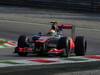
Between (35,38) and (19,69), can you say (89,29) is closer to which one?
(35,38)

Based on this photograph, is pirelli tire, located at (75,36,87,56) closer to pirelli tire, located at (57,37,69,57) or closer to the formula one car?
the formula one car

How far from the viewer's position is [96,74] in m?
8.19

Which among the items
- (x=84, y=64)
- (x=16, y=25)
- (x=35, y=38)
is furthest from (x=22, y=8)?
(x=84, y=64)

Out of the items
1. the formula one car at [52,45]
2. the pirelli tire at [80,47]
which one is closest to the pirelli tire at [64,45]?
the formula one car at [52,45]

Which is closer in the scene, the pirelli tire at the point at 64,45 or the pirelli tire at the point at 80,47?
the pirelli tire at the point at 64,45

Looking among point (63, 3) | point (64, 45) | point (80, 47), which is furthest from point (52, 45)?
point (63, 3)

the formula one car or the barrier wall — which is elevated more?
the barrier wall

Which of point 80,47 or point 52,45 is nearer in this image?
point 52,45

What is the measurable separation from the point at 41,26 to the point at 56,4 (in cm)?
1445

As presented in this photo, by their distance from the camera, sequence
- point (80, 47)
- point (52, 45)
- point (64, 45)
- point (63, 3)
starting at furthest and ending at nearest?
point (63, 3) → point (80, 47) → point (52, 45) → point (64, 45)

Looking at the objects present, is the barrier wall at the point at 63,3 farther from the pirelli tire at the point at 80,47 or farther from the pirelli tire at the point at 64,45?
the pirelli tire at the point at 64,45

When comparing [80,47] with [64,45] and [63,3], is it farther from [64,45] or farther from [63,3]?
[63,3]

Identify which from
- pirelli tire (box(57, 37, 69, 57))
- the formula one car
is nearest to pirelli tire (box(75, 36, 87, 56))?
the formula one car

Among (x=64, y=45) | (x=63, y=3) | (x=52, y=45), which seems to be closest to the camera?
(x=64, y=45)
